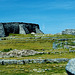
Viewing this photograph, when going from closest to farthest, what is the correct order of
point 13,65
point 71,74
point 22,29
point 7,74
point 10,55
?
point 71,74 < point 7,74 < point 13,65 < point 10,55 < point 22,29

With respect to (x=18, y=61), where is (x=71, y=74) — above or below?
above

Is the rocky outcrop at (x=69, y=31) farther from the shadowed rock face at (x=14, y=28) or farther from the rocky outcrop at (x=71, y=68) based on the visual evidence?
the rocky outcrop at (x=71, y=68)

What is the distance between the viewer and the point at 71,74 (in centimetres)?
984

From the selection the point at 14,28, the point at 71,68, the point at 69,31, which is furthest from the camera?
the point at 14,28

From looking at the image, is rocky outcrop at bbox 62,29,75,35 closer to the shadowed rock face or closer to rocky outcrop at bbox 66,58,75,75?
the shadowed rock face

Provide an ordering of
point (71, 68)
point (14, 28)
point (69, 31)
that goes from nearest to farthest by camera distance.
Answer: point (71, 68)
point (69, 31)
point (14, 28)

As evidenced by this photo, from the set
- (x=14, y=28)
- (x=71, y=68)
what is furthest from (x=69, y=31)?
(x=71, y=68)

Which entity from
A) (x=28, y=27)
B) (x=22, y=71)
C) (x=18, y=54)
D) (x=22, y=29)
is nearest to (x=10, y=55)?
(x=18, y=54)

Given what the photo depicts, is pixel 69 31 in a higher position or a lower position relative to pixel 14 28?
lower

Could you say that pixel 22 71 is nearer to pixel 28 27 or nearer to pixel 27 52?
pixel 27 52

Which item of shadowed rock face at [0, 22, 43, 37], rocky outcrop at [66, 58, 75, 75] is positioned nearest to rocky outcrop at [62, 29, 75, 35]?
shadowed rock face at [0, 22, 43, 37]

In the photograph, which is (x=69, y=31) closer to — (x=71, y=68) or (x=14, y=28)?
(x=14, y=28)

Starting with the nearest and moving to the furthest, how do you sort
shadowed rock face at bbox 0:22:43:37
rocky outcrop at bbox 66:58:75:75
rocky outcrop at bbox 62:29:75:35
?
A: rocky outcrop at bbox 66:58:75:75, rocky outcrop at bbox 62:29:75:35, shadowed rock face at bbox 0:22:43:37

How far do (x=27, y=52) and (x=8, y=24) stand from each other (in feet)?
175
